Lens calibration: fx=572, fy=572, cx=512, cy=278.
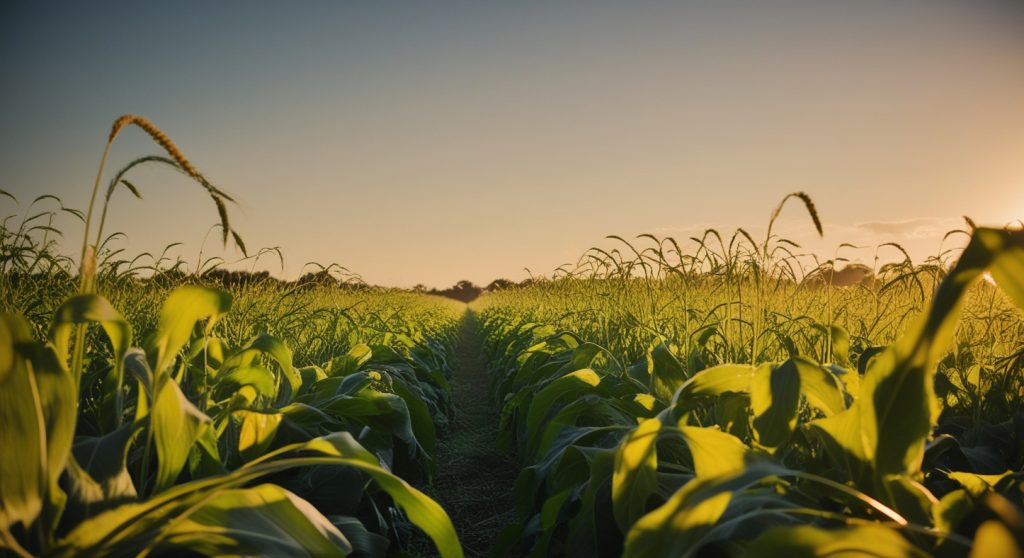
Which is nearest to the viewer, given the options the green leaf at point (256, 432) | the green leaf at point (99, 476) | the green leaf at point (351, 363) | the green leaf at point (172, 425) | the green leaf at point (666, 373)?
the green leaf at point (99, 476)

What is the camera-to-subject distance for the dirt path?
3582mm

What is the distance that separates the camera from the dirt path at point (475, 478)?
3582 mm

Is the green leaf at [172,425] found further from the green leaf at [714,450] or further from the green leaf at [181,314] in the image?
the green leaf at [714,450]

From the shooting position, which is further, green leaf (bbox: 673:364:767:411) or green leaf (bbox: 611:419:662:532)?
green leaf (bbox: 673:364:767:411)

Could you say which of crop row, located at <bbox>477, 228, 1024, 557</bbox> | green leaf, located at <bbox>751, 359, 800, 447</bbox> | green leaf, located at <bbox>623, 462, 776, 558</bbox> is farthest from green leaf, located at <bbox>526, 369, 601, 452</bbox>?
green leaf, located at <bbox>623, 462, 776, 558</bbox>

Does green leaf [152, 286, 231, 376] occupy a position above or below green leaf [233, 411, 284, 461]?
above

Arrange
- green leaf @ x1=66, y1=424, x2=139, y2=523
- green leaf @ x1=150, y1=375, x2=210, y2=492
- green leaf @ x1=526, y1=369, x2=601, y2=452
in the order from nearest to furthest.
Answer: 1. green leaf @ x1=66, y1=424, x2=139, y2=523
2. green leaf @ x1=150, y1=375, x2=210, y2=492
3. green leaf @ x1=526, y1=369, x2=601, y2=452

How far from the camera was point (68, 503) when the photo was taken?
3.72 feet

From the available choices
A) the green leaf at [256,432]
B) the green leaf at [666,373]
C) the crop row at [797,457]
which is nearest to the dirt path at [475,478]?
the crop row at [797,457]

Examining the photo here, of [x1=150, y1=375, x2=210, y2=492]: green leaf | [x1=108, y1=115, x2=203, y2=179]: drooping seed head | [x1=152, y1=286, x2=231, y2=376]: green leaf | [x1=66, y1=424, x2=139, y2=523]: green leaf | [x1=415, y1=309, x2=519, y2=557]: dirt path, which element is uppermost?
[x1=108, y1=115, x2=203, y2=179]: drooping seed head

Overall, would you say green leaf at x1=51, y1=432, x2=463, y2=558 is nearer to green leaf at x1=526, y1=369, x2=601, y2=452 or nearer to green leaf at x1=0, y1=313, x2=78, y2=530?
green leaf at x1=0, y1=313, x2=78, y2=530

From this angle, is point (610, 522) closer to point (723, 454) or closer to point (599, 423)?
point (723, 454)

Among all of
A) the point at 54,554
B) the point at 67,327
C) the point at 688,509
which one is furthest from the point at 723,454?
the point at 67,327

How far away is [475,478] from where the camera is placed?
4.57 metres
